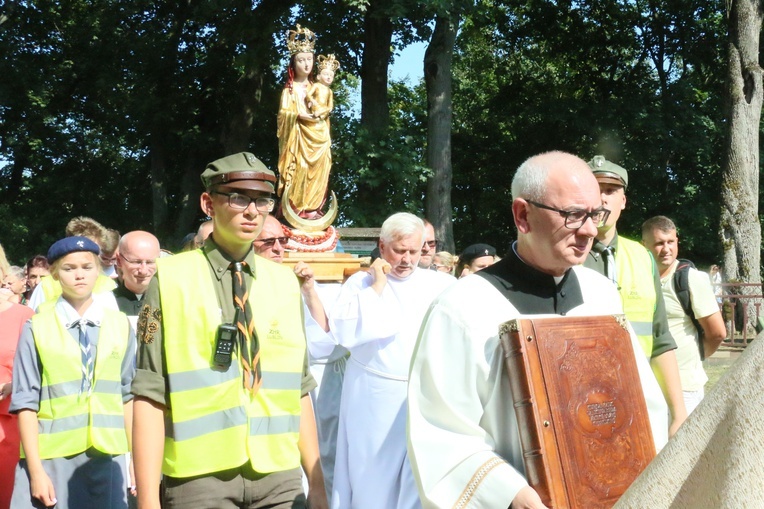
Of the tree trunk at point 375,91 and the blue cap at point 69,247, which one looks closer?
the blue cap at point 69,247

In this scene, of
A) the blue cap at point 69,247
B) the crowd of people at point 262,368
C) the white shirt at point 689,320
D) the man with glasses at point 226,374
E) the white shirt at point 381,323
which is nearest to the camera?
the crowd of people at point 262,368

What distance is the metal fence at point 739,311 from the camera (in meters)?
18.2

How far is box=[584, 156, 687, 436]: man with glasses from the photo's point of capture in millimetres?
4434

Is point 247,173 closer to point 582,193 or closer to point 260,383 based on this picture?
point 260,383

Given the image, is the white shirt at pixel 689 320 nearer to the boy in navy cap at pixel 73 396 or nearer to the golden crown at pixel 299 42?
the boy in navy cap at pixel 73 396

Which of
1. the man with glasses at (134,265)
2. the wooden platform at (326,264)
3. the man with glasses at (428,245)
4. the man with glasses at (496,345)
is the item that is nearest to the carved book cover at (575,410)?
the man with glasses at (496,345)

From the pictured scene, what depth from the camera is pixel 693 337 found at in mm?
6230

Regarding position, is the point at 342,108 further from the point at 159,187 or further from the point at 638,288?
the point at 638,288

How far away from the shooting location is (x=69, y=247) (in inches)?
188

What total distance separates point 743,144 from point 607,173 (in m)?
17.4

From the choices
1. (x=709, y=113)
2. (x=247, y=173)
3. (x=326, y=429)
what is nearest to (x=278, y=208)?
(x=326, y=429)

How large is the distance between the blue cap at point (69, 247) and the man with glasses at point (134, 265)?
1213 millimetres

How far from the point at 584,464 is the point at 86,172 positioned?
2461 cm

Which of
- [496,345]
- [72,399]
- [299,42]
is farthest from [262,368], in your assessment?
[299,42]
